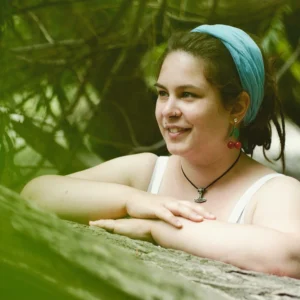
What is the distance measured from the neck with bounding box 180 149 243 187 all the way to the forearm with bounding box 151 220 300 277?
11.6 inches

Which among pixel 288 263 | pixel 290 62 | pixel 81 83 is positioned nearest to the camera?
pixel 288 263

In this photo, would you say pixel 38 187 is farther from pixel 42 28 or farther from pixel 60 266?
pixel 60 266

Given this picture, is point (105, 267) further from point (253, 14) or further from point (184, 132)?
point (253, 14)

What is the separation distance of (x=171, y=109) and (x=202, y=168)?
211 mm

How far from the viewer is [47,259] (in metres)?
0.56

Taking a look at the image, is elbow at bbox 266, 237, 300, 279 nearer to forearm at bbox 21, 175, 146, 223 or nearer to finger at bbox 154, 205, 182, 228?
finger at bbox 154, 205, 182, 228

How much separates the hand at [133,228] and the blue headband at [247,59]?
1.36ft

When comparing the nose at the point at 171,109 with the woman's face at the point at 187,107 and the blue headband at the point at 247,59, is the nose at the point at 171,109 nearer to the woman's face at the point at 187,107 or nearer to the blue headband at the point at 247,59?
the woman's face at the point at 187,107

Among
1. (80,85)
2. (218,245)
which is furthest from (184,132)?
(80,85)

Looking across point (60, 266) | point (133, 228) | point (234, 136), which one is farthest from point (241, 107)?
point (60, 266)

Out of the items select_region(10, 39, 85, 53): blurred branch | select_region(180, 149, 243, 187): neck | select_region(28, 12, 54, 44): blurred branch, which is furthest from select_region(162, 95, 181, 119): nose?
select_region(28, 12, 54, 44): blurred branch

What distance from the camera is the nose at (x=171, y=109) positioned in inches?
59.9

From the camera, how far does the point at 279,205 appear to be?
1.42 m

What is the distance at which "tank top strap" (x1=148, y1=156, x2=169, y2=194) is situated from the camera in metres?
1.74
